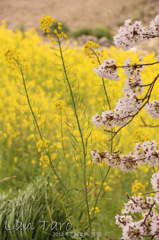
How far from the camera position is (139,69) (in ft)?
5.22

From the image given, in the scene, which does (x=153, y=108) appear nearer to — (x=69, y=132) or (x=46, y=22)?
(x=69, y=132)

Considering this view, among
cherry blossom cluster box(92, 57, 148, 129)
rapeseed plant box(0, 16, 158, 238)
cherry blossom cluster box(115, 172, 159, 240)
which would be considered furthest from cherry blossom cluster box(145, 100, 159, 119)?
rapeseed plant box(0, 16, 158, 238)

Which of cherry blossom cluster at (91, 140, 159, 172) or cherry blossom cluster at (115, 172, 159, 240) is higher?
cherry blossom cluster at (91, 140, 159, 172)

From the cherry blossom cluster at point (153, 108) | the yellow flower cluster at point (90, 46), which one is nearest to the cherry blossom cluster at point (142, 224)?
the cherry blossom cluster at point (153, 108)

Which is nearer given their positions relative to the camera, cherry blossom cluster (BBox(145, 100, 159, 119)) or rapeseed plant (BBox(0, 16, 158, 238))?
cherry blossom cluster (BBox(145, 100, 159, 119))

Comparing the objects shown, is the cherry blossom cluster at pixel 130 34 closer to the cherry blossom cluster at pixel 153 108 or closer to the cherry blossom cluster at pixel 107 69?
the cherry blossom cluster at pixel 107 69

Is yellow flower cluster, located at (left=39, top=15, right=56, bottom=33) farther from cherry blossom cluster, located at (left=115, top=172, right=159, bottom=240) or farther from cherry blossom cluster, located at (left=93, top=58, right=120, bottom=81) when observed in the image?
cherry blossom cluster, located at (left=115, top=172, right=159, bottom=240)

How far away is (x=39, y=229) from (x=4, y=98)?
330 centimetres

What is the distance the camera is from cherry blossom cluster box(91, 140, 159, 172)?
64.2 inches

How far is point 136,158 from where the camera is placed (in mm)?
1718

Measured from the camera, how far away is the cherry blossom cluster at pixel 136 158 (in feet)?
5.35

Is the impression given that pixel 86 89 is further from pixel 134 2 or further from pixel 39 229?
pixel 134 2

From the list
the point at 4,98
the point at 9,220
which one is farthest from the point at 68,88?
the point at 4,98

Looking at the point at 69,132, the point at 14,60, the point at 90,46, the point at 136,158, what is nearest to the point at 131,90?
the point at 136,158
